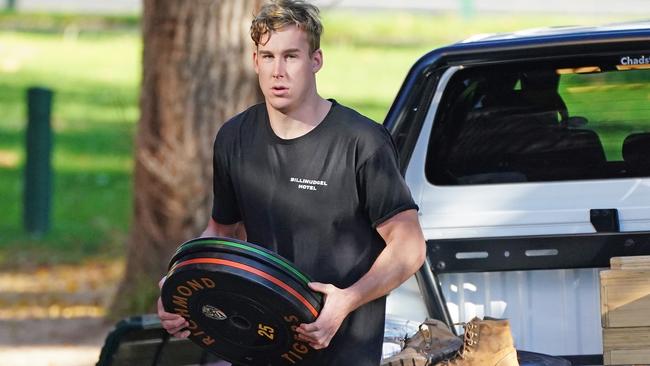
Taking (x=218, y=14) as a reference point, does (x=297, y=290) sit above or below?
below

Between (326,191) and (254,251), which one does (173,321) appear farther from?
(326,191)

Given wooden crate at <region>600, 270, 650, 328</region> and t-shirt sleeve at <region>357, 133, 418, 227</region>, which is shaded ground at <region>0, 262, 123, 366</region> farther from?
t-shirt sleeve at <region>357, 133, 418, 227</region>

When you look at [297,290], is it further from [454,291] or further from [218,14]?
[218,14]

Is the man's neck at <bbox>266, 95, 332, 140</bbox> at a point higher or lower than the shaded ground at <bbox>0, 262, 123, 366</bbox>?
higher

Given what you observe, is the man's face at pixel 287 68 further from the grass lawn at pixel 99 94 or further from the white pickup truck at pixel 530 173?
the grass lawn at pixel 99 94

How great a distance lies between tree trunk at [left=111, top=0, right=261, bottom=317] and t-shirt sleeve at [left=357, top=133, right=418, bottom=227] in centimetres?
495

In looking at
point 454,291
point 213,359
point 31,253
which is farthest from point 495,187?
point 31,253

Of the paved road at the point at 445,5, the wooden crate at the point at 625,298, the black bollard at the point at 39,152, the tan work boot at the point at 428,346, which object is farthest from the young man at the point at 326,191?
the paved road at the point at 445,5

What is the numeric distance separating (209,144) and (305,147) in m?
5.06

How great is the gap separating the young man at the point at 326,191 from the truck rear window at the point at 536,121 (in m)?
1.22

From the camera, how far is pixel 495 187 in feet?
16.3

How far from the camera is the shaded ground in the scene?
8.87 meters

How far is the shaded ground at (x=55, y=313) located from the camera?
887 cm

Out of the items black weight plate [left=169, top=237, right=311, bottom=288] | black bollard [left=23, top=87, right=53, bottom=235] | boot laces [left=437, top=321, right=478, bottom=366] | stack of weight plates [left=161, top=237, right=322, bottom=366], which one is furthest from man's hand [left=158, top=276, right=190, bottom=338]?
black bollard [left=23, top=87, right=53, bottom=235]
